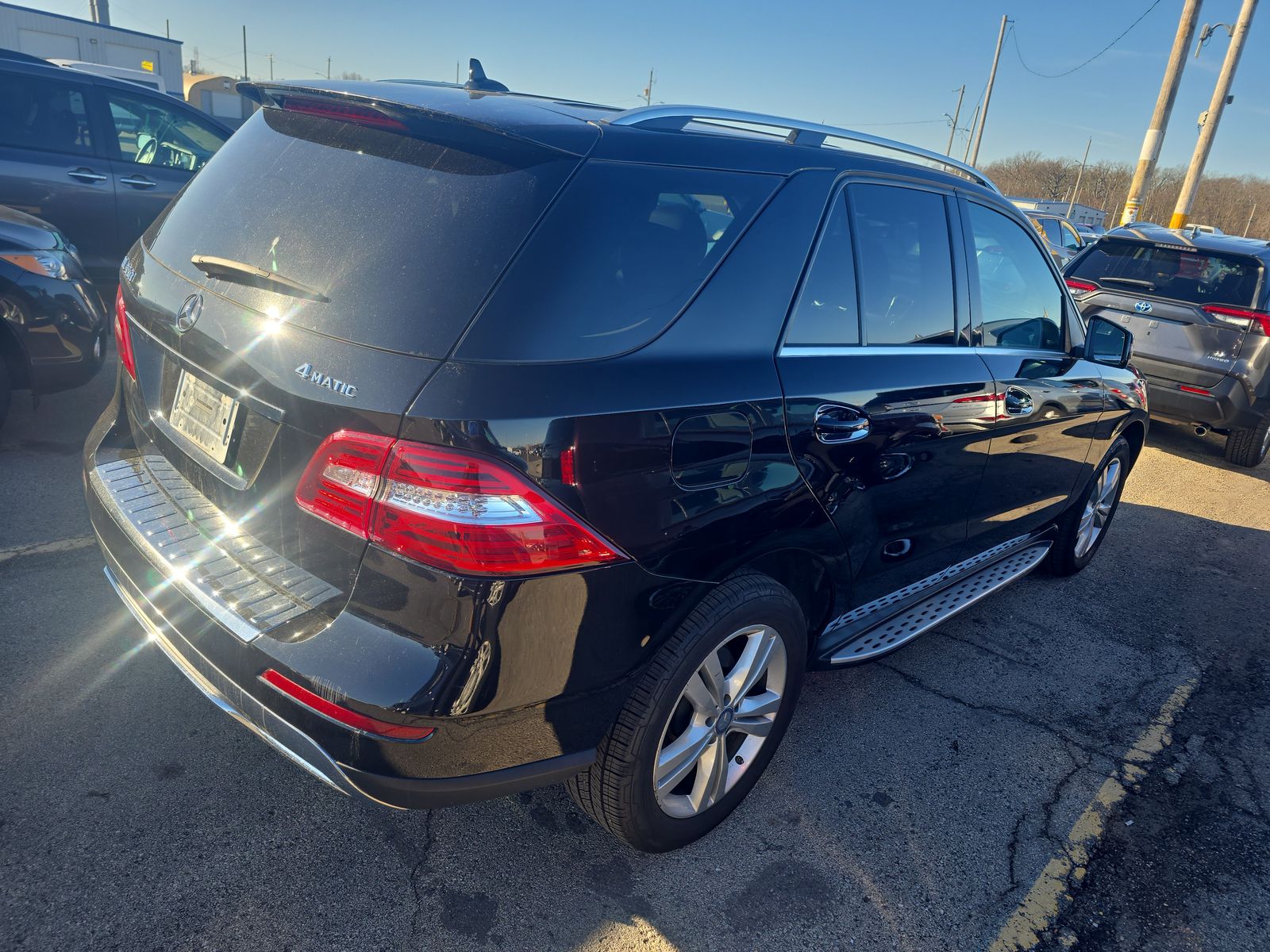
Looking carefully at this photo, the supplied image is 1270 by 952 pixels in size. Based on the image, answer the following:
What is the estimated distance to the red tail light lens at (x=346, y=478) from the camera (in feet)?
5.53

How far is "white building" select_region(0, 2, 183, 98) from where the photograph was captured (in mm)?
29312

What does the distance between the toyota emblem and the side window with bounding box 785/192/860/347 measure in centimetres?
145

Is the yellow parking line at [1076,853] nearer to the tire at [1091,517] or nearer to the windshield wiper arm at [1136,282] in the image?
the tire at [1091,517]

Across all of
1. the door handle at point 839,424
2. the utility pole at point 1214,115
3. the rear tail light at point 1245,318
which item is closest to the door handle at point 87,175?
the door handle at point 839,424

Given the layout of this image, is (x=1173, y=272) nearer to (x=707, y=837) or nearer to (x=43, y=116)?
(x=707, y=837)

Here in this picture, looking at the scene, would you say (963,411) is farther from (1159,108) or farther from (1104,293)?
(1159,108)

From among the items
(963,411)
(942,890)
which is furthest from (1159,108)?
(942,890)

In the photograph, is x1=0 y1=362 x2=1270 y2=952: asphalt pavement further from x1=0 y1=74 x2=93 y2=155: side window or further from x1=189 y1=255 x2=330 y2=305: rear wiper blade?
x1=0 y1=74 x2=93 y2=155: side window

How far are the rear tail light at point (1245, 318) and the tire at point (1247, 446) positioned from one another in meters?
0.86

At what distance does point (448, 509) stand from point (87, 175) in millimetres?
5982

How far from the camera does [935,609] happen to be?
10.6ft

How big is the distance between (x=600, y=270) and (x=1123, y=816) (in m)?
2.39

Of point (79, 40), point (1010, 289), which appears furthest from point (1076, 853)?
point (79, 40)

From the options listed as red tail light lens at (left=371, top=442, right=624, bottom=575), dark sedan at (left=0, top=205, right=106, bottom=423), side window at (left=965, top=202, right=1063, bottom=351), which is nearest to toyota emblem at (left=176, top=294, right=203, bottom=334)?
red tail light lens at (left=371, top=442, right=624, bottom=575)
